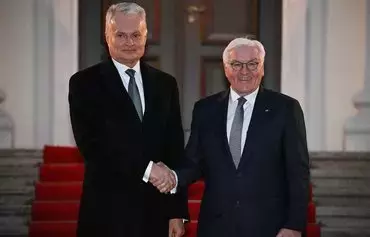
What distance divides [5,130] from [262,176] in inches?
115

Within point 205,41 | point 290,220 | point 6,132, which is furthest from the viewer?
point 205,41

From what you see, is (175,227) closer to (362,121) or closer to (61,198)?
(61,198)

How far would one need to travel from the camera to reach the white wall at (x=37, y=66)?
560 cm

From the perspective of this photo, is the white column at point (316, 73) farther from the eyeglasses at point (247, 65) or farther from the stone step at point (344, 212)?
the eyeglasses at point (247, 65)

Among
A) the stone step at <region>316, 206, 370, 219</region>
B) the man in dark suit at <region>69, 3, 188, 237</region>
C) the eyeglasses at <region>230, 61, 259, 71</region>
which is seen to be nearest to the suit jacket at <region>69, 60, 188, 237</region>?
the man in dark suit at <region>69, 3, 188, 237</region>

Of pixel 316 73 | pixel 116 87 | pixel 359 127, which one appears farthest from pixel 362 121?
pixel 116 87

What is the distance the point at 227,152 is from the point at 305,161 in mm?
324

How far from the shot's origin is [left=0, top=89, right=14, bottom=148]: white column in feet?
18.2

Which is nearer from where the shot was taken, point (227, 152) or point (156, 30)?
point (227, 152)

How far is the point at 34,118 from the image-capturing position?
18.5 ft

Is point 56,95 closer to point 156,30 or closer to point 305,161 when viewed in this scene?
point 156,30

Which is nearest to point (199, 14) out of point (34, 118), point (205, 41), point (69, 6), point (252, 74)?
point (205, 41)

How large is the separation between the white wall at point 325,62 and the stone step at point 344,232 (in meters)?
0.87

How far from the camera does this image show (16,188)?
5137 millimetres
